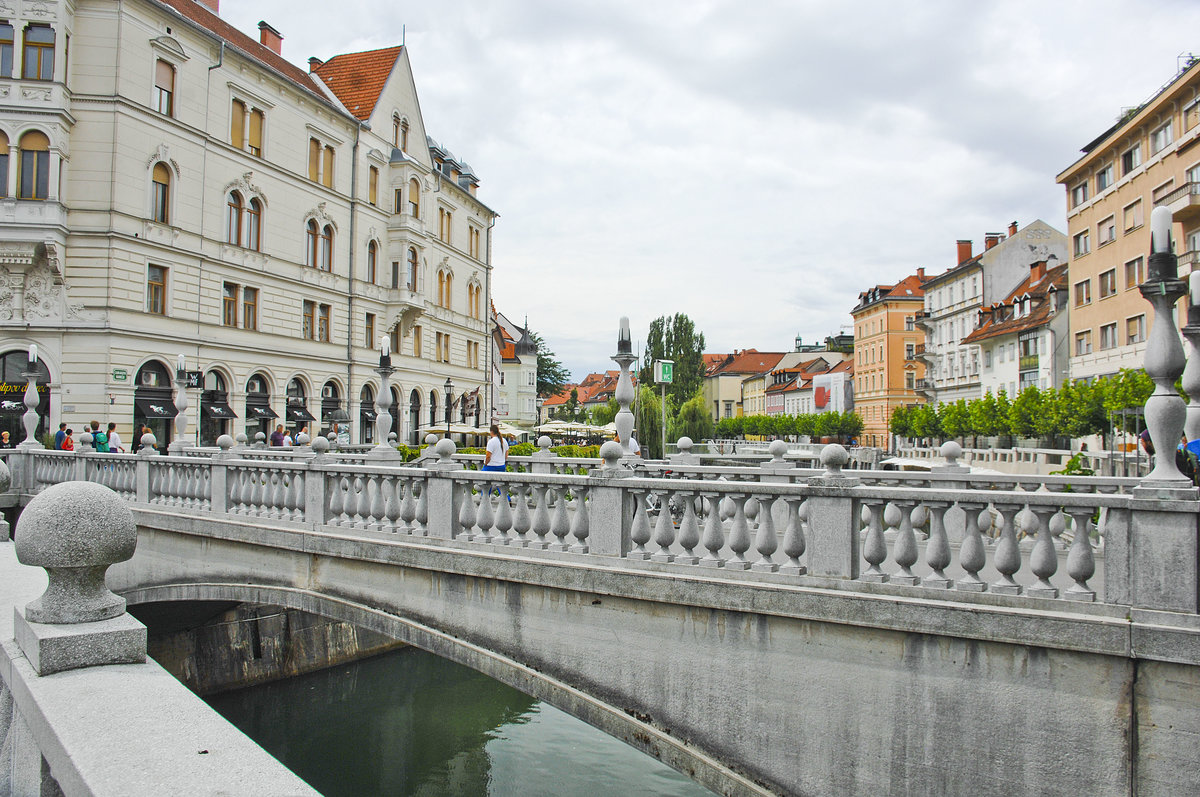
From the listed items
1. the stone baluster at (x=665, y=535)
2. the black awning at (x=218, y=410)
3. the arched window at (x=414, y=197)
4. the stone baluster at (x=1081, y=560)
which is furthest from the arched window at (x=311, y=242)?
the stone baluster at (x=1081, y=560)

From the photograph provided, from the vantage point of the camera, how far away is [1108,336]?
37156 mm

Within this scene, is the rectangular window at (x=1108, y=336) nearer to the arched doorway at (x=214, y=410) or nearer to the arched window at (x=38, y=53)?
the arched doorway at (x=214, y=410)

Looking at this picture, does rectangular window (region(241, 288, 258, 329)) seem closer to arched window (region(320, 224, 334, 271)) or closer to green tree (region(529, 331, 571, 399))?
arched window (region(320, 224, 334, 271))

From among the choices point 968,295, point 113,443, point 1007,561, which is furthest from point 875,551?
point 968,295

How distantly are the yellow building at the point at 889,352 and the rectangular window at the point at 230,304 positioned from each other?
195ft

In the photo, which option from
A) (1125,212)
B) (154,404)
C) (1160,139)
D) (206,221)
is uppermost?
(1160,139)

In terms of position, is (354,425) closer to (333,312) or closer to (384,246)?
(333,312)

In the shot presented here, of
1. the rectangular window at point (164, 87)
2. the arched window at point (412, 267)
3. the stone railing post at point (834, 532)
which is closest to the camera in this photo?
the stone railing post at point (834, 532)

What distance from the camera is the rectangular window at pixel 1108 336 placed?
36.5 metres

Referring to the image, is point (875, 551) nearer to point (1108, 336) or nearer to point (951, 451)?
point (951, 451)

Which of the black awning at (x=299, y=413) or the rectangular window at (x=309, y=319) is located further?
the rectangular window at (x=309, y=319)

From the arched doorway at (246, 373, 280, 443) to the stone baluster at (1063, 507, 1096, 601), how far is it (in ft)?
103

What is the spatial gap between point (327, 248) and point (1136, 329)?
122 ft

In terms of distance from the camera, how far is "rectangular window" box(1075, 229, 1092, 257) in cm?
3966
